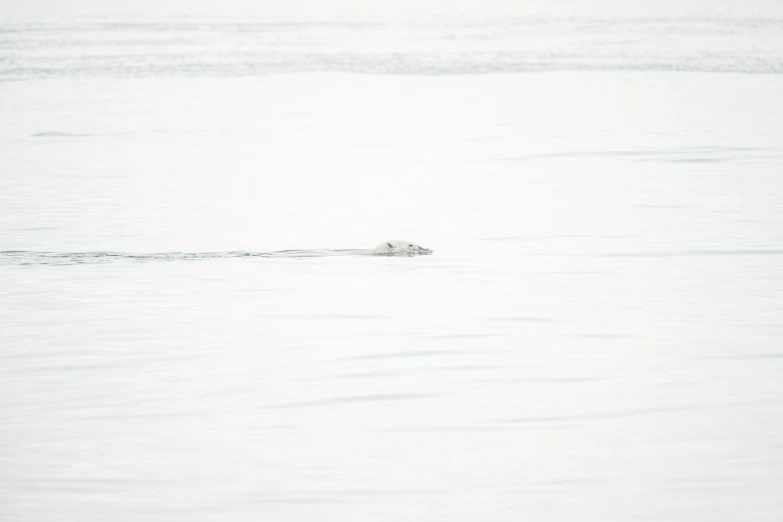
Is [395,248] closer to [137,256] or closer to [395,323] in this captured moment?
[137,256]

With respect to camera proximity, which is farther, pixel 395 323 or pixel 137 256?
pixel 137 256

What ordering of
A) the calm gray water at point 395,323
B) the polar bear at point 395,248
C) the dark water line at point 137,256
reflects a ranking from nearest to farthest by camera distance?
the calm gray water at point 395,323
the dark water line at point 137,256
the polar bear at point 395,248

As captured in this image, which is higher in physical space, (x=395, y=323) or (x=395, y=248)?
(x=395, y=248)

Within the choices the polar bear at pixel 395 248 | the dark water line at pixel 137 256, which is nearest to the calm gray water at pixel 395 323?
the dark water line at pixel 137 256

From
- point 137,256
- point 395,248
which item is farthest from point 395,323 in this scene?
point 137,256

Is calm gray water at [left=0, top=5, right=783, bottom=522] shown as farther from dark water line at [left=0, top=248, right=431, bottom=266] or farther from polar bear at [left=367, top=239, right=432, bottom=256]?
polar bear at [left=367, top=239, right=432, bottom=256]

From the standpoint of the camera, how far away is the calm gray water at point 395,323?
31.0 ft

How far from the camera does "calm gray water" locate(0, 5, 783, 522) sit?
945cm

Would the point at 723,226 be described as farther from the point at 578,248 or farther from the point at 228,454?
the point at 228,454

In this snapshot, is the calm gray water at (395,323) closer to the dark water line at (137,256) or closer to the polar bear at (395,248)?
the dark water line at (137,256)

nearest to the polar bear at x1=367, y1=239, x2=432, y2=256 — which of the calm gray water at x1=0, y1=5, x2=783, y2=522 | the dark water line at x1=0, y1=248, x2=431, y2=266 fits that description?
the dark water line at x1=0, y1=248, x2=431, y2=266

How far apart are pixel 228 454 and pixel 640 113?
32341mm

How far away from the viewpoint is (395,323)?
1422cm

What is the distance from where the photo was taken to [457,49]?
60781 millimetres
